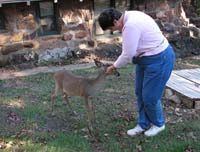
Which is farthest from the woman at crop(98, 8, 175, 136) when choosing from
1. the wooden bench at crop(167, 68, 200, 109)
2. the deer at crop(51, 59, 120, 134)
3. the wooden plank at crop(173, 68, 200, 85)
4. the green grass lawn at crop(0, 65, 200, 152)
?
the wooden plank at crop(173, 68, 200, 85)

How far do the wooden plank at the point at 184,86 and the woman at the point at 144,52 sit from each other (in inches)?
62.8

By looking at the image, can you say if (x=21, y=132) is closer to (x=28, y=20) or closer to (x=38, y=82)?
(x=38, y=82)

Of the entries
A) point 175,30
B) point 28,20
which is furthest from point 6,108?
point 175,30

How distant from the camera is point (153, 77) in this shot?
4555 mm

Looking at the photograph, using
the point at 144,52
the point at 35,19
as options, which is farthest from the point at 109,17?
the point at 35,19

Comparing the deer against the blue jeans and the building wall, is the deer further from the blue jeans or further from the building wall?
the building wall

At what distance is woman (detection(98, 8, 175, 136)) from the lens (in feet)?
14.1

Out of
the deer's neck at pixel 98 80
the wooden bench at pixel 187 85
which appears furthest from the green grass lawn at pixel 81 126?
the deer's neck at pixel 98 80

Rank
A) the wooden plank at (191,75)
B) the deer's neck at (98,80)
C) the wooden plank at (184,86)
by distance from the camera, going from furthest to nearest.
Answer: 1. the wooden plank at (191,75)
2. the wooden plank at (184,86)
3. the deer's neck at (98,80)

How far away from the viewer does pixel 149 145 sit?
4859 mm

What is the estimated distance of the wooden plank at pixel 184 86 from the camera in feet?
20.9

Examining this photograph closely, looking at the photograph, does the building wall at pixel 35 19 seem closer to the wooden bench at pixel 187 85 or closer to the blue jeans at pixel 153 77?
the wooden bench at pixel 187 85

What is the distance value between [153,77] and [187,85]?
8.20 feet

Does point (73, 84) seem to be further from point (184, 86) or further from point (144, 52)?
point (184, 86)
